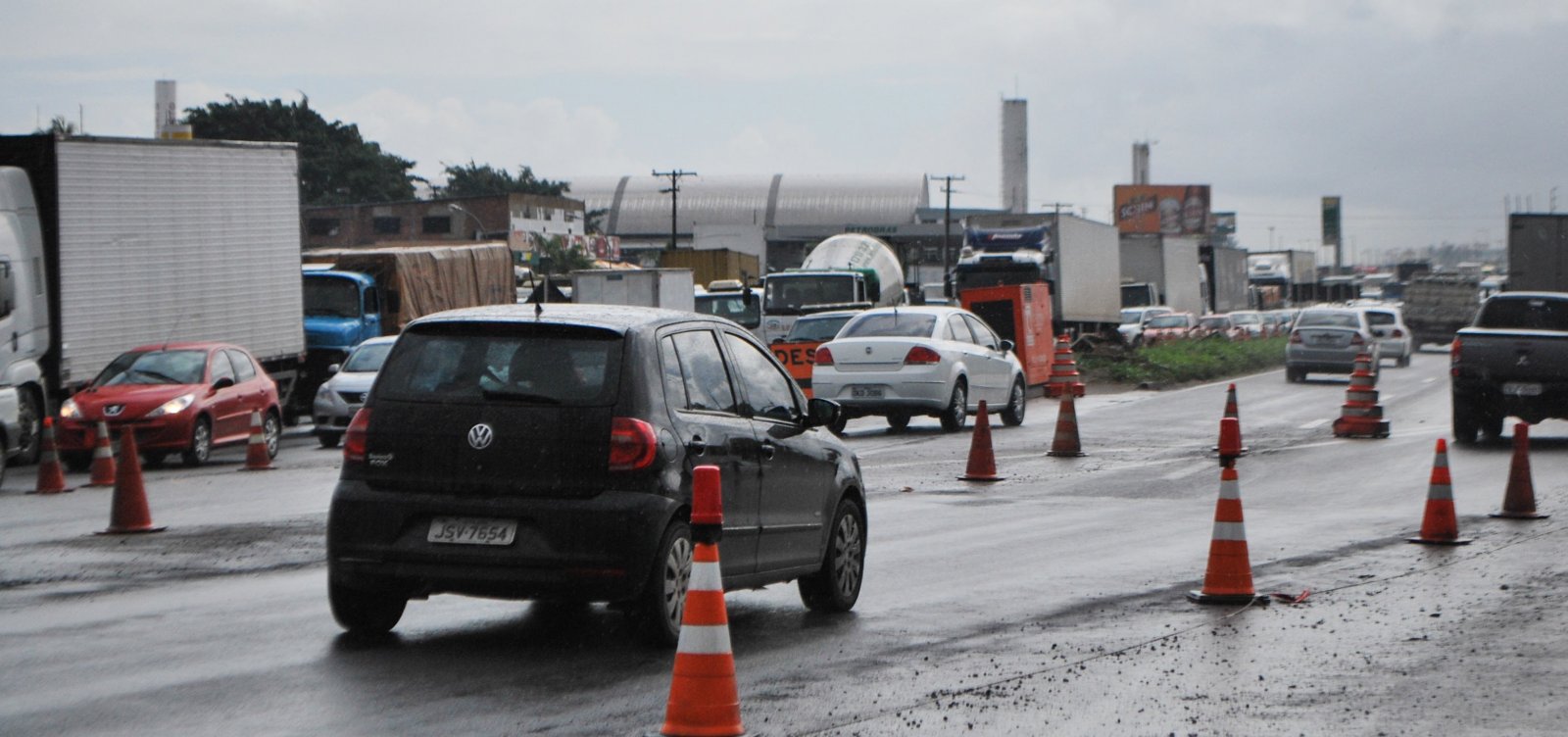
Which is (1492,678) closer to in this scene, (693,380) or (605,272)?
(693,380)

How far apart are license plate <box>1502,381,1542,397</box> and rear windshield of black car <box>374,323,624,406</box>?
1629 centimetres

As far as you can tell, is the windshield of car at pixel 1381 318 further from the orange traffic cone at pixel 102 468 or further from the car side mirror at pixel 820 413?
the car side mirror at pixel 820 413

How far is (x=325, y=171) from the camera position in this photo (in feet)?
340

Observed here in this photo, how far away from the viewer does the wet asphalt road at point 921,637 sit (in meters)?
6.91

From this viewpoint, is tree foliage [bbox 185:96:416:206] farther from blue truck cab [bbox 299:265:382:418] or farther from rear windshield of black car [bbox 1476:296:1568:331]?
rear windshield of black car [bbox 1476:296:1568:331]

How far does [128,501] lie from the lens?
44.7ft

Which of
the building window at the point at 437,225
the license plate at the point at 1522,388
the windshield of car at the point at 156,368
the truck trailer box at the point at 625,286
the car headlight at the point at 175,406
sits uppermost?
the building window at the point at 437,225

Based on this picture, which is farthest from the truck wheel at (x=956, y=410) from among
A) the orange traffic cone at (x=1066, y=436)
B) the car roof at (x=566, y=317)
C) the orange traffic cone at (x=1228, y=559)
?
the car roof at (x=566, y=317)

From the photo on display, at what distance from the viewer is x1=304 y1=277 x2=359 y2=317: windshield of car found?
1244 inches

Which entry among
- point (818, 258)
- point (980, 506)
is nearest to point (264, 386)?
point (980, 506)

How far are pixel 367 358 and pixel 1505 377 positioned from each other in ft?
47.0

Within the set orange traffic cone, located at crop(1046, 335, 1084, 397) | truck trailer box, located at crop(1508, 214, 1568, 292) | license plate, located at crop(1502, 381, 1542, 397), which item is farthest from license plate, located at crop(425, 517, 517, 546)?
truck trailer box, located at crop(1508, 214, 1568, 292)

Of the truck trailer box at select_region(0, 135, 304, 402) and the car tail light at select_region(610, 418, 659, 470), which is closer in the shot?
the car tail light at select_region(610, 418, 659, 470)

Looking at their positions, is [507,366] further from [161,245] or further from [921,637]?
[161,245]
